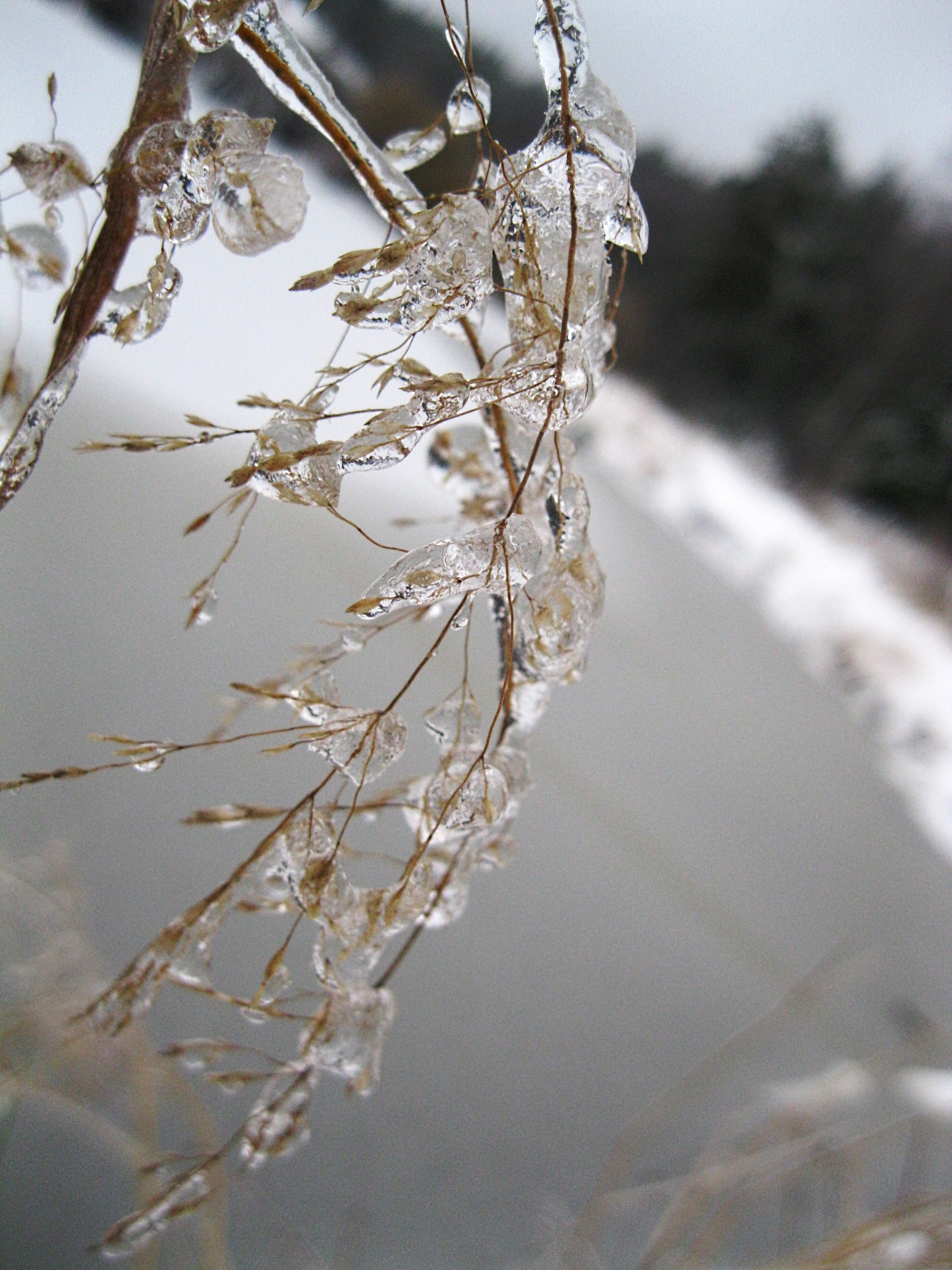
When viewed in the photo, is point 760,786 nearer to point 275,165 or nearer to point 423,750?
point 423,750

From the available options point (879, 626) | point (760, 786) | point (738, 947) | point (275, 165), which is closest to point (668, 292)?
point (879, 626)

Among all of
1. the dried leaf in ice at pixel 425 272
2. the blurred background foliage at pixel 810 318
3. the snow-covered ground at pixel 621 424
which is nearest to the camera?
the dried leaf in ice at pixel 425 272

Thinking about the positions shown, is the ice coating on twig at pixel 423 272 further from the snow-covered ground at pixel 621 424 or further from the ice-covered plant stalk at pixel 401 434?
the snow-covered ground at pixel 621 424

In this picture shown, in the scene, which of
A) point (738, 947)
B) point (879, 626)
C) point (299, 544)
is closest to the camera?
point (299, 544)

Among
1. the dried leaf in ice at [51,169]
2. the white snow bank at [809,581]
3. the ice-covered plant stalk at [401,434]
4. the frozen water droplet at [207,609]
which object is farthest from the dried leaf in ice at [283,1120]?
the white snow bank at [809,581]

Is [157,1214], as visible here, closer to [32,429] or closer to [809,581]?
[32,429]

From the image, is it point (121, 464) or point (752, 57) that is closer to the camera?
point (121, 464)

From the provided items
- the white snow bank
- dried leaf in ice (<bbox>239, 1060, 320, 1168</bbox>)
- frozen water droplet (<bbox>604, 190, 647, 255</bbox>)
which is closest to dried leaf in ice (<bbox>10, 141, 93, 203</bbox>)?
frozen water droplet (<bbox>604, 190, 647, 255</bbox>)

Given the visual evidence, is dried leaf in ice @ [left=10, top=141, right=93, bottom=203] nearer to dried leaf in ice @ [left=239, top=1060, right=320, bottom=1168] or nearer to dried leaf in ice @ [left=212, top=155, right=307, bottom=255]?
dried leaf in ice @ [left=212, top=155, right=307, bottom=255]
